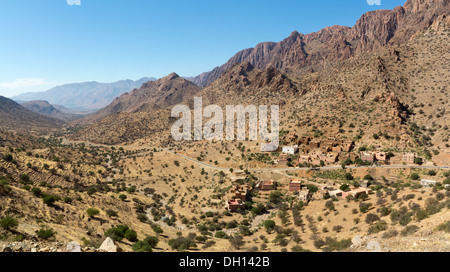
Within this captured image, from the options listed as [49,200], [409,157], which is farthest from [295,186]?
[49,200]

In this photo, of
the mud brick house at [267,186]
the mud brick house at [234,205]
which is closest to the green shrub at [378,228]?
the mud brick house at [234,205]

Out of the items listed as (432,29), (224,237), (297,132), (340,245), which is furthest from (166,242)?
(432,29)

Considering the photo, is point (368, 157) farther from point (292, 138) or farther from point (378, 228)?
point (378, 228)

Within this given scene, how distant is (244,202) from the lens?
50469mm

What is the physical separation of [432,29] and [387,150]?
81.3 metres

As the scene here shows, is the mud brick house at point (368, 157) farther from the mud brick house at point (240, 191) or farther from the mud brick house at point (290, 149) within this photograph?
the mud brick house at point (240, 191)

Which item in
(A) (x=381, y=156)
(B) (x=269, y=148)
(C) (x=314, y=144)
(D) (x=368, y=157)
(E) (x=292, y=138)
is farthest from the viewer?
(E) (x=292, y=138)

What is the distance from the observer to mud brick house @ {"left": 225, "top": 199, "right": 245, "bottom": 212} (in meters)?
47.9

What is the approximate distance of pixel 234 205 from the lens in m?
48.0

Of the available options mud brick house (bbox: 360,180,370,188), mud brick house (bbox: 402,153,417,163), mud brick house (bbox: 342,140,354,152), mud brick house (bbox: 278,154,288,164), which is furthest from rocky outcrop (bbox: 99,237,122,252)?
mud brick house (bbox: 342,140,354,152)

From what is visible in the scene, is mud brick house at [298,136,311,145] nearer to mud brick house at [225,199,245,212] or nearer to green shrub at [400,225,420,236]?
mud brick house at [225,199,245,212]

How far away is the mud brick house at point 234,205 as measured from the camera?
47.9m

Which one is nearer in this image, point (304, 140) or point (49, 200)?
point (49, 200)
